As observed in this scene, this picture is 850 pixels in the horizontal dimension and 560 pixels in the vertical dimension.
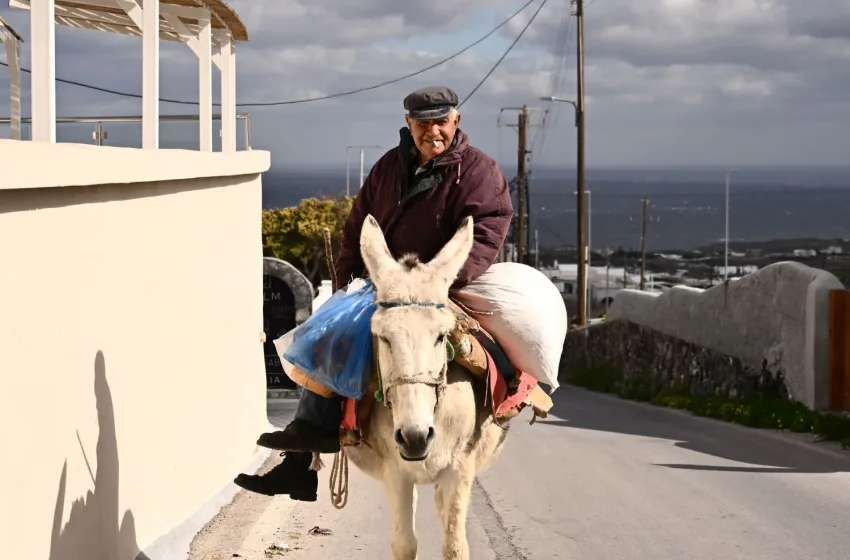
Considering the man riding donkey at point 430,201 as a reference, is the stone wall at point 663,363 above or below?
below

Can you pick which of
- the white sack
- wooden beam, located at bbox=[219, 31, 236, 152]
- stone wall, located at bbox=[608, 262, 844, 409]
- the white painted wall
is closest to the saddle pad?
the white sack

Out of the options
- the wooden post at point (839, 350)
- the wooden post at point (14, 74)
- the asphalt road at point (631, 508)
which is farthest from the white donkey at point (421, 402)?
the wooden post at point (839, 350)

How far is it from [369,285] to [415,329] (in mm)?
1214

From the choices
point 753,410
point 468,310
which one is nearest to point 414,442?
point 468,310

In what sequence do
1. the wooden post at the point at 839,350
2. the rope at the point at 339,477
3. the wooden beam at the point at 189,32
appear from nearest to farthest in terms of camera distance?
the rope at the point at 339,477
the wooden beam at the point at 189,32
the wooden post at the point at 839,350

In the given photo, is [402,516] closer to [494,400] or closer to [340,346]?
[494,400]

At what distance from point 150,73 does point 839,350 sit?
11192mm

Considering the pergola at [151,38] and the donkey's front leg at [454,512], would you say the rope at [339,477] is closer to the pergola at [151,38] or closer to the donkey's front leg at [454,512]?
the donkey's front leg at [454,512]

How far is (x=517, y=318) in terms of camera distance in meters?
7.23

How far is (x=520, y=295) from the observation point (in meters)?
7.28

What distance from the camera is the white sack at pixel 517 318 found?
7.23 meters

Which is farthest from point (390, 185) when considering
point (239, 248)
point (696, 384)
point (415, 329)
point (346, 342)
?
point (696, 384)

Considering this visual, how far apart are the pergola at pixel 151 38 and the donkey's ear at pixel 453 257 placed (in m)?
2.38

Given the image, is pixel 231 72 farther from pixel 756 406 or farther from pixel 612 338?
pixel 612 338
